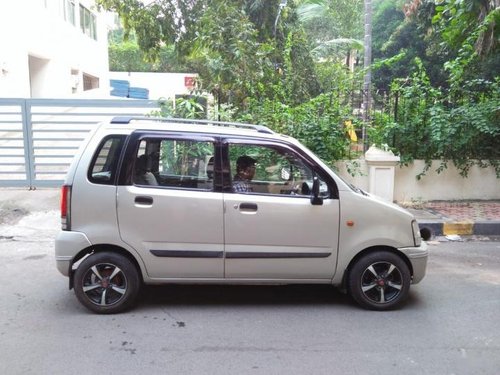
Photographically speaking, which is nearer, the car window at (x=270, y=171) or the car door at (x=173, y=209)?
the car door at (x=173, y=209)

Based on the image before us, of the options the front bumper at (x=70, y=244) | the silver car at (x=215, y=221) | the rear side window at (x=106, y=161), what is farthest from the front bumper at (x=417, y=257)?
the front bumper at (x=70, y=244)

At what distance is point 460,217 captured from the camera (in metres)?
7.97

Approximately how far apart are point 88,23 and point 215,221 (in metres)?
24.8

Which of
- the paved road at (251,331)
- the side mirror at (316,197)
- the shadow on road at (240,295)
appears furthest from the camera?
the shadow on road at (240,295)

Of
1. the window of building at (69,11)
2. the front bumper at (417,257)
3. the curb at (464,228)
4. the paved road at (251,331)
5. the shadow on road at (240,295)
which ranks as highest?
the window of building at (69,11)

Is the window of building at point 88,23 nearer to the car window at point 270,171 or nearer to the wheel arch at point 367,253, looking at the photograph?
the car window at point 270,171

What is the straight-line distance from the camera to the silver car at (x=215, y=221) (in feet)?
13.9

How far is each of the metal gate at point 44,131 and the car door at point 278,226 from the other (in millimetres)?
5708

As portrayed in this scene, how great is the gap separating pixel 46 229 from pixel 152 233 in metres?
3.89

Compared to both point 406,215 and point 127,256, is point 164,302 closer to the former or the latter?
point 127,256

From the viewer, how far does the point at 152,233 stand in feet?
14.0

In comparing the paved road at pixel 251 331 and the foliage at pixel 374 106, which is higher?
the foliage at pixel 374 106

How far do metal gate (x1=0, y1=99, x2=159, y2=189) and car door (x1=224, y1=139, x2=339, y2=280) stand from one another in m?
5.71

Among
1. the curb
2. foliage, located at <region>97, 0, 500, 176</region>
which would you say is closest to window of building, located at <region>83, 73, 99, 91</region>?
foliage, located at <region>97, 0, 500, 176</region>
